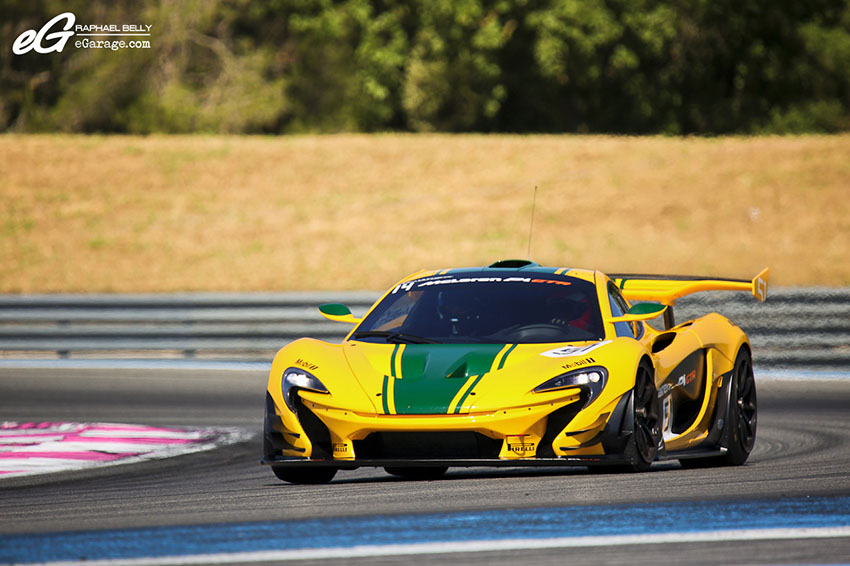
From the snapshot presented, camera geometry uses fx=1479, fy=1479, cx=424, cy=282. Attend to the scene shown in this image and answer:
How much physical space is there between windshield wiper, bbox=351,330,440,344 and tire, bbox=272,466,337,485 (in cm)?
82

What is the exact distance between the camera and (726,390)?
29.3 ft

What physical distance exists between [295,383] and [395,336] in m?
0.77

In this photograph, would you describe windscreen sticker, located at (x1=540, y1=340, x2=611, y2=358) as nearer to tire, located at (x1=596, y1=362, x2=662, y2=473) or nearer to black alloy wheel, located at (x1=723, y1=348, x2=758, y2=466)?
tire, located at (x1=596, y1=362, x2=662, y2=473)

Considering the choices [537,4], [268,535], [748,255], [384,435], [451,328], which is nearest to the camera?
[268,535]

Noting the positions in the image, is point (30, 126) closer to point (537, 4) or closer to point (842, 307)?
point (537, 4)

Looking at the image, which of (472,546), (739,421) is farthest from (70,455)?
(472,546)

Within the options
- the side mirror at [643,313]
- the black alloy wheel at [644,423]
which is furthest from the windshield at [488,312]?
the black alloy wheel at [644,423]

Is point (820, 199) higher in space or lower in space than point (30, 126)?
lower

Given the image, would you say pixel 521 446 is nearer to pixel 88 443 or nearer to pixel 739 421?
pixel 739 421

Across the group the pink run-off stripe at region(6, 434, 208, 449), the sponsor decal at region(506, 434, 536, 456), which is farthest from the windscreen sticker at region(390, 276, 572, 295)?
the pink run-off stripe at region(6, 434, 208, 449)

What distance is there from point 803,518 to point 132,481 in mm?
4238

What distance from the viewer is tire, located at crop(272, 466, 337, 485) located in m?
8.05

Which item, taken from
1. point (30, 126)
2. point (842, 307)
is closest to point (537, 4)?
point (30, 126)

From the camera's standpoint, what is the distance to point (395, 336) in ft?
27.3
